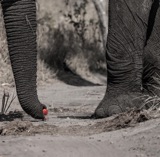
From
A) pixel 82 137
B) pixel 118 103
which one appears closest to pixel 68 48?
pixel 118 103

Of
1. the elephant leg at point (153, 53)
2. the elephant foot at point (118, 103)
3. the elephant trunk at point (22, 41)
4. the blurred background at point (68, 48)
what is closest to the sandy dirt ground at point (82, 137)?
the elephant foot at point (118, 103)

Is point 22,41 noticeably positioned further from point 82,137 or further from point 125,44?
point 125,44

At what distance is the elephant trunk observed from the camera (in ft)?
23.9

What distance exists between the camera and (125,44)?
8.75m

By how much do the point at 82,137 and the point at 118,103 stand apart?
1.80m

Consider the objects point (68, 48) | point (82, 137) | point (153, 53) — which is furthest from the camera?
point (68, 48)

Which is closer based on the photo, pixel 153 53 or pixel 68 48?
pixel 153 53

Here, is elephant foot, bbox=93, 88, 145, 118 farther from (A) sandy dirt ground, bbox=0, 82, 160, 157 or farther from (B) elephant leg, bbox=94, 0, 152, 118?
(A) sandy dirt ground, bbox=0, 82, 160, 157

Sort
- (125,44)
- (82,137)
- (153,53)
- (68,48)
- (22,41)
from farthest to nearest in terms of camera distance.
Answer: (68,48) → (153,53) → (125,44) → (22,41) → (82,137)

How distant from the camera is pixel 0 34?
12.8 meters

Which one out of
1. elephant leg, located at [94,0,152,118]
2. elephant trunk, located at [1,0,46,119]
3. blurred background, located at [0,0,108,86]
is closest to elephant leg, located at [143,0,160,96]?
elephant leg, located at [94,0,152,118]

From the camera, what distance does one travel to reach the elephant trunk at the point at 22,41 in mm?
7285

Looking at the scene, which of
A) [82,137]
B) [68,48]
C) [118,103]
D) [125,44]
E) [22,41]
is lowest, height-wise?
[68,48]

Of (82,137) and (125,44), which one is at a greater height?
(125,44)
